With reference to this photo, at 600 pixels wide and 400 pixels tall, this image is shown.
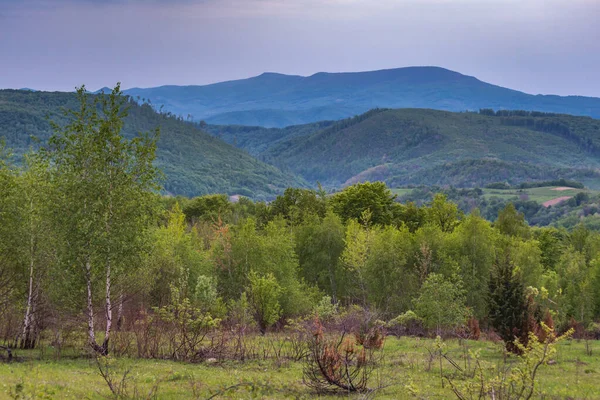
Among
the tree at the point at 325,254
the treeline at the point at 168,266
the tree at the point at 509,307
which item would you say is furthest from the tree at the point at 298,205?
the tree at the point at 509,307

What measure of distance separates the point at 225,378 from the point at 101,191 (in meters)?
11.4

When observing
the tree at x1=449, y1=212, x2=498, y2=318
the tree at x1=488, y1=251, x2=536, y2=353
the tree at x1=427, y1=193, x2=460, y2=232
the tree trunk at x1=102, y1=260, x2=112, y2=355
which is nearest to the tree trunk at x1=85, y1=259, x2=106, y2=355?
the tree trunk at x1=102, y1=260, x2=112, y2=355

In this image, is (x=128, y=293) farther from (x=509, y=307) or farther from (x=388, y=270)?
(x=388, y=270)

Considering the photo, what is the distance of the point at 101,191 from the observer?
27.7m

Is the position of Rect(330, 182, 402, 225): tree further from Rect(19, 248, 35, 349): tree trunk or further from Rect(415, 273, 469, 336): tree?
Rect(19, 248, 35, 349): tree trunk

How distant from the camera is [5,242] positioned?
28719mm

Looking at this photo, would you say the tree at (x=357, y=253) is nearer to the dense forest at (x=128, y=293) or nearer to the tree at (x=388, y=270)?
the tree at (x=388, y=270)

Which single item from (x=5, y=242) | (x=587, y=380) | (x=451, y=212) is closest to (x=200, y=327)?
(x=5, y=242)

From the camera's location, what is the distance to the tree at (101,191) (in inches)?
1064

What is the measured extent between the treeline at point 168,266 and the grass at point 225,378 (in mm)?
2655

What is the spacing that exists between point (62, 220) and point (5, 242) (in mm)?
3901

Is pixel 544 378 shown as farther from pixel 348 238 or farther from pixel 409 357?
pixel 348 238

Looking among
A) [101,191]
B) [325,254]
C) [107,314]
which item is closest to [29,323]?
[107,314]

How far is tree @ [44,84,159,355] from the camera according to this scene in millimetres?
27031
